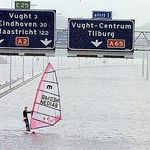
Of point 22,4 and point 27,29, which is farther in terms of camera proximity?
point 22,4

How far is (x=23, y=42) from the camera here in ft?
147

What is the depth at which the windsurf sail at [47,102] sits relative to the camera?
2350 inches

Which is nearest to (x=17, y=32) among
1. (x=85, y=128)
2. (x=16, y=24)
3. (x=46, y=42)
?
(x=16, y=24)

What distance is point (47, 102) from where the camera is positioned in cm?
6209

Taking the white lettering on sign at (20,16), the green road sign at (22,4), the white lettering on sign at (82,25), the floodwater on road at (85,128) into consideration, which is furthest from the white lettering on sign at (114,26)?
the floodwater on road at (85,128)

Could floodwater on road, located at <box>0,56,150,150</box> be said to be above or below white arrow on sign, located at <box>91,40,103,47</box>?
below

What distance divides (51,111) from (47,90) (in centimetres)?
209

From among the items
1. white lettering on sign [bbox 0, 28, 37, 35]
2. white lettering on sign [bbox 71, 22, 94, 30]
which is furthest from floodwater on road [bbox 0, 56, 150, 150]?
white lettering on sign [bbox 71, 22, 94, 30]

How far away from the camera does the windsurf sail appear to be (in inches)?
2350

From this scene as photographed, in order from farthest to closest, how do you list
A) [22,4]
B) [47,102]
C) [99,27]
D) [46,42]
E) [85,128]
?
1. [47,102]
2. [85,128]
3. [22,4]
4. [99,27]
5. [46,42]

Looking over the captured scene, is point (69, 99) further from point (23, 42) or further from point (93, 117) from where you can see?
point (23, 42)

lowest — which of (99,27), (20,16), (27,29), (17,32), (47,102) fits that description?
(47,102)

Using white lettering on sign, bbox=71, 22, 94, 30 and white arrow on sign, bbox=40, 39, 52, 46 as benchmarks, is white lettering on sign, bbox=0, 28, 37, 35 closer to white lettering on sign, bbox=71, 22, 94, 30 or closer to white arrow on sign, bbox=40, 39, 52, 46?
white arrow on sign, bbox=40, 39, 52, 46

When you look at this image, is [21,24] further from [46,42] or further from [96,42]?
[96,42]
